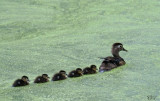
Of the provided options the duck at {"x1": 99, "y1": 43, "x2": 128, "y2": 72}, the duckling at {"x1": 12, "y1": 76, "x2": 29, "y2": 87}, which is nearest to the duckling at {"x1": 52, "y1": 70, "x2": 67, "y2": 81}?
the duckling at {"x1": 12, "y1": 76, "x2": 29, "y2": 87}

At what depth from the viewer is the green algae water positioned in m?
5.55

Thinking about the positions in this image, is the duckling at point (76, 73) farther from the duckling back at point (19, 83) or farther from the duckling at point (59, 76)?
the duckling back at point (19, 83)

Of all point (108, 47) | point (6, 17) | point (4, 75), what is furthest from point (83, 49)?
point (6, 17)

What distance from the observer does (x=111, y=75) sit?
20.3 feet

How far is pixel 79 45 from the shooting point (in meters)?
8.20

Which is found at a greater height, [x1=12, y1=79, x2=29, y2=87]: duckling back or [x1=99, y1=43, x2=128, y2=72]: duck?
[x1=99, y1=43, x2=128, y2=72]: duck

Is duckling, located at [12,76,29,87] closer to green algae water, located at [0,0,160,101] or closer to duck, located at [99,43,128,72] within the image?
green algae water, located at [0,0,160,101]

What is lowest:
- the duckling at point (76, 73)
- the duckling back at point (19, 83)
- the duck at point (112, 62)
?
the duckling back at point (19, 83)

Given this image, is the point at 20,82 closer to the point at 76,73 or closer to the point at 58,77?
the point at 58,77

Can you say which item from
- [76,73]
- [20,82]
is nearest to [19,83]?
[20,82]

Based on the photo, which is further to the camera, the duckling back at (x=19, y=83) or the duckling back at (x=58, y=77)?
the duckling back at (x=58, y=77)

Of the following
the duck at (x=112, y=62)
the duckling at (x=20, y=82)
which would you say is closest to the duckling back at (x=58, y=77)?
the duckling at (x=20, y=82)

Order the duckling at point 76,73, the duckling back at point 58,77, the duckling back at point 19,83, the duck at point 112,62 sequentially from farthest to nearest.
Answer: the duck at point 112,62
the duckling at point 76,73
the duckling back at point 58,77
the duckling back at point 19,83

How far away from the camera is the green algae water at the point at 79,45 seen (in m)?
5.55
